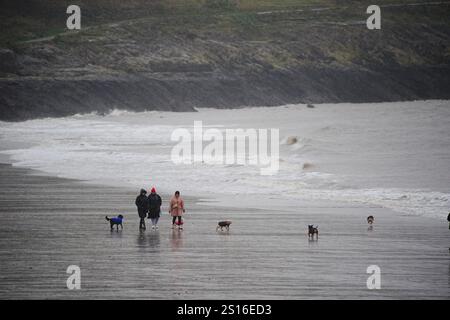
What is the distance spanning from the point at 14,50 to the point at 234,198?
3439 inches

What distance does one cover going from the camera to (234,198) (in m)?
25.7

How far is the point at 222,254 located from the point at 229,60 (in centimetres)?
11635

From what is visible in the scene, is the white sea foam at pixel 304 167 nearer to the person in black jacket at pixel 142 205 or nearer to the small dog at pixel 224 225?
the small dog at pixel 224 225

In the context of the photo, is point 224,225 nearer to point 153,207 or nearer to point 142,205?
point 153,207

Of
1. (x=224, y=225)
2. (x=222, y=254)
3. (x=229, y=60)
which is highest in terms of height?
(x=229, y=60)

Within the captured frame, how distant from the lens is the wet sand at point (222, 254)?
13984 mm

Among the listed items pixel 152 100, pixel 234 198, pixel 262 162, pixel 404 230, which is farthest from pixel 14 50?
pixel 404 230

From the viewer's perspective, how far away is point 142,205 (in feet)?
65.3

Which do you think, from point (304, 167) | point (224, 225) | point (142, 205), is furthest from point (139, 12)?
point (224, 225)

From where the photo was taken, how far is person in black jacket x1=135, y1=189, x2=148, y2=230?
1977cm

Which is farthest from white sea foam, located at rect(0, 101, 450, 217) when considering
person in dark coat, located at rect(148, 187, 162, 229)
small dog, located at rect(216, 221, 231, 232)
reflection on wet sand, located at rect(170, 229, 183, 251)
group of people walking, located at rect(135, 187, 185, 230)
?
person in dark coat, located at rect(148, 187, 162, 229)

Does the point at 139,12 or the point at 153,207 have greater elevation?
the point at 139,12

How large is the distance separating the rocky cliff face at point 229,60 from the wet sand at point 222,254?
6531 centimetres
